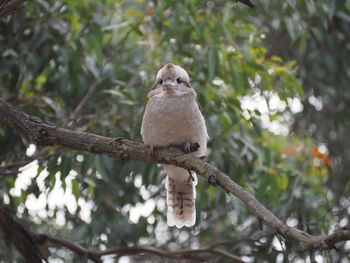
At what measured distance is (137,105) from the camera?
3984mm

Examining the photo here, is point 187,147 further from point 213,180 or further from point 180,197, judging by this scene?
point 213,180

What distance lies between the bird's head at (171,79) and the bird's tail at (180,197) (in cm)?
48

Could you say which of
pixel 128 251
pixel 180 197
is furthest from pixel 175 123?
pixel 128 251

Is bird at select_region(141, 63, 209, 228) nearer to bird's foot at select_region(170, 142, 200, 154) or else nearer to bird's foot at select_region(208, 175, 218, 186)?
bird's foot at select_region(170, 142, 200, 154)

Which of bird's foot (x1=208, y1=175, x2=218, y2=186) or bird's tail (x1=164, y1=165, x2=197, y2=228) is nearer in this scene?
bird's foot (x1=208, y1=175, x2=218, y2=186)

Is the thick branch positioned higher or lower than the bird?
lower

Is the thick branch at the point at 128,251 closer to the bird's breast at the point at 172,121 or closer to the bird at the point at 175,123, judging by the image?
the bird at the point at 175,123

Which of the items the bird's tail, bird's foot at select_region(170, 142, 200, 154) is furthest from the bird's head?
the bird's tail

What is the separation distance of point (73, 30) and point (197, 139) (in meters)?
1.70

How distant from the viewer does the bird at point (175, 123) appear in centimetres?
319

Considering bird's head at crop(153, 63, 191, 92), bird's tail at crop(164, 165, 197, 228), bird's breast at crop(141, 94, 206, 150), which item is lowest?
bird's tail at crop(164, 165, 197, 228)

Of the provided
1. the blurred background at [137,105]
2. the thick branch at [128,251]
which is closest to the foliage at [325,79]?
the blurred background at [137,105]

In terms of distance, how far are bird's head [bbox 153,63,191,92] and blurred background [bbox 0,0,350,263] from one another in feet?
1.01

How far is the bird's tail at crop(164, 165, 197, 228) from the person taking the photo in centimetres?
351
